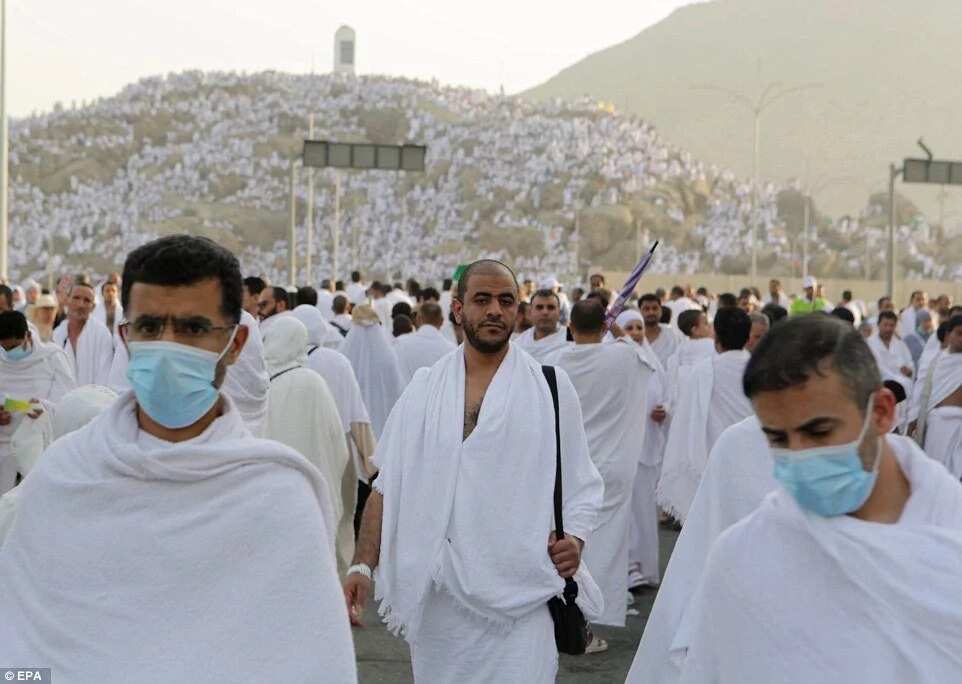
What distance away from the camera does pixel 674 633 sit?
4.85 metres

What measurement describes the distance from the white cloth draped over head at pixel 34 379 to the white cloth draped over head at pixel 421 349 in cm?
430

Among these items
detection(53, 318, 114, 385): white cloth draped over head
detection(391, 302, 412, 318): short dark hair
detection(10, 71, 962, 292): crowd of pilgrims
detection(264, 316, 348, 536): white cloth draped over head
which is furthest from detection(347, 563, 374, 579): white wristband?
detection(10, 71, 962, 292): crowd of pilgrims

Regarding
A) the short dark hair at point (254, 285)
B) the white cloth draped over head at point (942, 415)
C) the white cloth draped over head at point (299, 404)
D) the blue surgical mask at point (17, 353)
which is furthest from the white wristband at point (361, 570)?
the short dark hair at point (254, 285)

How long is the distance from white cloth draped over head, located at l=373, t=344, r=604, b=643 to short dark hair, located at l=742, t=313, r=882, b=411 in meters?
2.58

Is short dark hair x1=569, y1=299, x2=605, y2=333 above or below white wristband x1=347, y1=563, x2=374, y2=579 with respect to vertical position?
above

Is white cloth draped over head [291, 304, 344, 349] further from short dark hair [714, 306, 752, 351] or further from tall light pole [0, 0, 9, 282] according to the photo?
tall light pole [0, 0, 9, 282]

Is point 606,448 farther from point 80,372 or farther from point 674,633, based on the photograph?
point 674,633

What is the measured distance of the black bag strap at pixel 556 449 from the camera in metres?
A: 5.80

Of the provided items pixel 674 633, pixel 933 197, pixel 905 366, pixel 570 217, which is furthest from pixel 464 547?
pixel 933 197

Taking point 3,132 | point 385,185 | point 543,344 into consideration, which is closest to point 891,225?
point 3,132

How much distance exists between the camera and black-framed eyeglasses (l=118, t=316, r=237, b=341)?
3.51m

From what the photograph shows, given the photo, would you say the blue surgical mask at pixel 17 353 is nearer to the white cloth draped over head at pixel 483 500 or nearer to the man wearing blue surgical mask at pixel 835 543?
the white cloth draped over head at pixel 483 500

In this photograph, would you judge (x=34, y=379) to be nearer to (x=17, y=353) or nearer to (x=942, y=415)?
(x=17, y=353)

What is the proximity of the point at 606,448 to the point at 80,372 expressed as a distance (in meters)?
3.73
